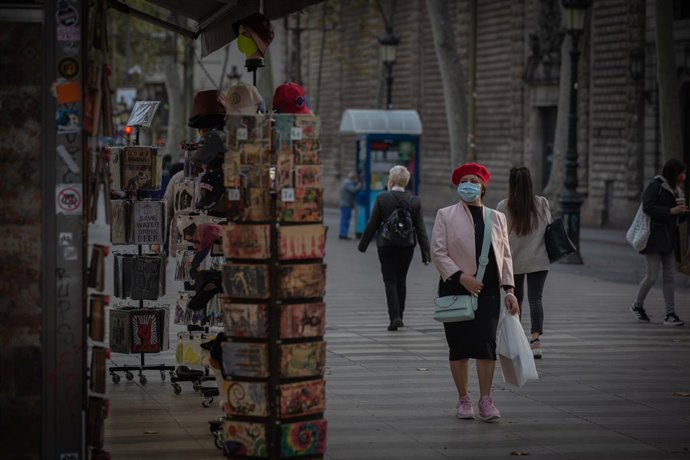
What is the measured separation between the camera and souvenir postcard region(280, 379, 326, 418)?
7797 millimetres

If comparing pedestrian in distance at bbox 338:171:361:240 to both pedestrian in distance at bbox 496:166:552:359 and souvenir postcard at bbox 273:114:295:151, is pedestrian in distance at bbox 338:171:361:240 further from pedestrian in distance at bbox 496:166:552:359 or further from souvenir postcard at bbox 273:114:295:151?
souvenir postcard at bbox 273:114:295:151

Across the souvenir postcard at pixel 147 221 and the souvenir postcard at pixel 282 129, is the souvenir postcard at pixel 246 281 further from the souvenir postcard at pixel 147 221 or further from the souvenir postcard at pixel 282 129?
the souvenir postcard at pixel 147 221

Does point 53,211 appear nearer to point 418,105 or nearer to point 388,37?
point 388,37

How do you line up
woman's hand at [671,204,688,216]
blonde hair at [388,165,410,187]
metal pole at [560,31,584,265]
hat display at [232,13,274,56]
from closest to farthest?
hat display at [232,13,274,56] → blonde hair at [388,165,410,187] → woman's hand at [671,204,688,216] → metal pole at [560,31,584,265]

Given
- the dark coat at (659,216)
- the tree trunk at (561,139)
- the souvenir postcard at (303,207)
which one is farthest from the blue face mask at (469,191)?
the tree trunk at (561,139)

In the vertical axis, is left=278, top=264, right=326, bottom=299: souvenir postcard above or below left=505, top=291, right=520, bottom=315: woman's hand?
above

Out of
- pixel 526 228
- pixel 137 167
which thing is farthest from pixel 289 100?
pixel 526 228

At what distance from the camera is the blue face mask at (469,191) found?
10.0 m

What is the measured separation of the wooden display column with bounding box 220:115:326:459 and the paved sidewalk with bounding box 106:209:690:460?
90 centimetres

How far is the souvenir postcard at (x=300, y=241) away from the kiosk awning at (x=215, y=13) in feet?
6.45

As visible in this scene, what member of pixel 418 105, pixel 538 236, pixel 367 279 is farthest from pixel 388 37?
pixel 538 236

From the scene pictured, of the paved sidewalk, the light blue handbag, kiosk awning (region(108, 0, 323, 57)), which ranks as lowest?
the paved sidewalk

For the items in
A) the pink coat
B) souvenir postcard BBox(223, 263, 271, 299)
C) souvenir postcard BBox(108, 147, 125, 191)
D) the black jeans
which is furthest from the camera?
the black jeans

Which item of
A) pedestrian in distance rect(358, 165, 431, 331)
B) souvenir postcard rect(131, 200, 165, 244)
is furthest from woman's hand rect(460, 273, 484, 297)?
pedestrian in distance rect(358, 165, 431, 331)
